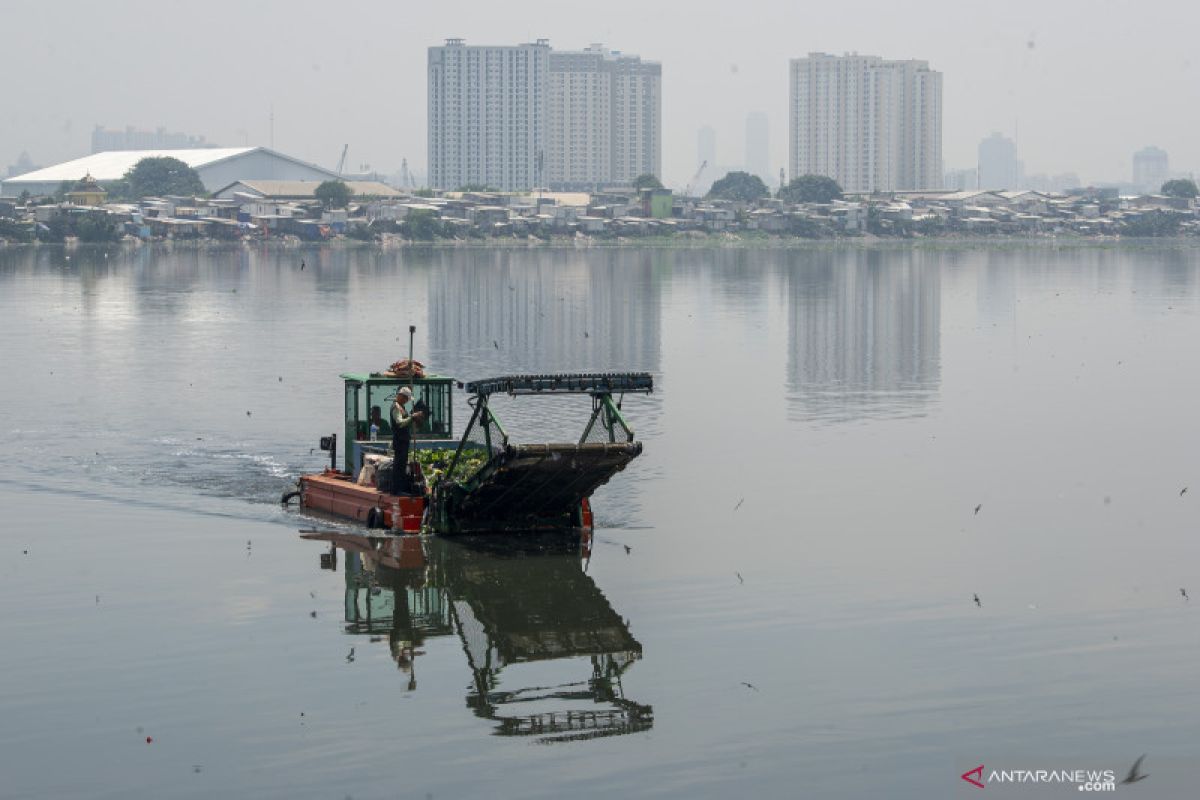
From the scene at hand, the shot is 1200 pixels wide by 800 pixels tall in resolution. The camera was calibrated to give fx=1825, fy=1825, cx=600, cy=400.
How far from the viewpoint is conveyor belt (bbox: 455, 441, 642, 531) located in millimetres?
28062

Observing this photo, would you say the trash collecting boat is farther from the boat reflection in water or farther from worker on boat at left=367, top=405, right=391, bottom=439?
the boat reflection in water

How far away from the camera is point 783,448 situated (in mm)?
41062

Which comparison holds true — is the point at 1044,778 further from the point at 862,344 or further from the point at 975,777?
the point at 862,344

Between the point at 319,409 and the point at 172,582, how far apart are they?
822 inches

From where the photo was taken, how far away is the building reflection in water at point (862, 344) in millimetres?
50438

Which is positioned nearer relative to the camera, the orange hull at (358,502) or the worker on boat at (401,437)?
the worker on boat at (401,437)

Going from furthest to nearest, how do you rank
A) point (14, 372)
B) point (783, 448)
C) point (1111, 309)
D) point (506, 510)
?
point (1111, 309) → point (14, 372) → point (783, 448) → point (506, 510)

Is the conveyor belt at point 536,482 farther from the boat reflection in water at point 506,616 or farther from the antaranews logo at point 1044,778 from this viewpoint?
the antaranews logo at point 1044,778

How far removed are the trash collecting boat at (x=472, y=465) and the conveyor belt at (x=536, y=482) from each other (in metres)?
0.02

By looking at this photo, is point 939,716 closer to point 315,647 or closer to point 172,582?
point 315,647

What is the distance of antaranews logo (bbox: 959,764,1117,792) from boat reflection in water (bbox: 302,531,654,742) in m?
3.70

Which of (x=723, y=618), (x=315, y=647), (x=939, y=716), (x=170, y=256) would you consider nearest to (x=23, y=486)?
(x=315, y=647)

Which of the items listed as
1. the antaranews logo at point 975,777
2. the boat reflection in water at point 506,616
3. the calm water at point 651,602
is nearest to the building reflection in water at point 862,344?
the calm water at point 651,602

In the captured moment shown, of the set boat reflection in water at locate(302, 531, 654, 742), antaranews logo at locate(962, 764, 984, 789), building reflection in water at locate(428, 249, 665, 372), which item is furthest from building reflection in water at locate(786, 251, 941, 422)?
antaranews logo at locate(962, 764, 984, 789)
